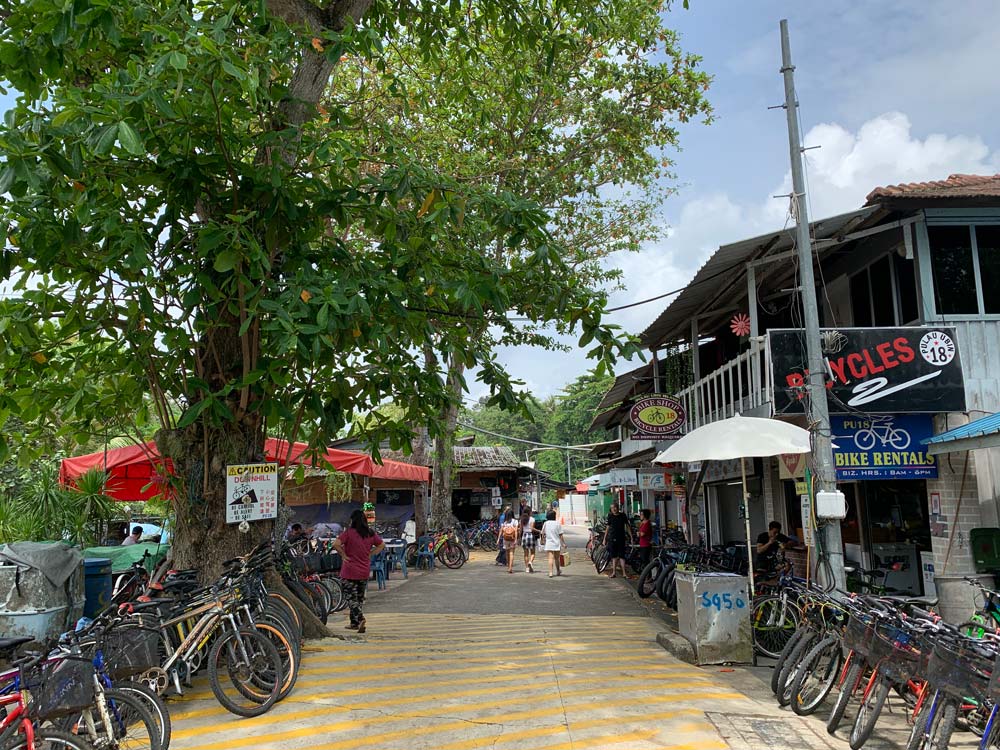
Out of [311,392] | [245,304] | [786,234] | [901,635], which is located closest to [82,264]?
[245,304]

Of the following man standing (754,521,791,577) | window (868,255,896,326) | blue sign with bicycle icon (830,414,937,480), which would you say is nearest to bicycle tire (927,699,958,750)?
blue sign with bicycle icon (830,414,937,480)

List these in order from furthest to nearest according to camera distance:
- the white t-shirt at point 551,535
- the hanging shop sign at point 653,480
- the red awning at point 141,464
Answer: the hanging shop sign at point 653,480
the white t-shirt at point 551,535
the red awning at point 141,464

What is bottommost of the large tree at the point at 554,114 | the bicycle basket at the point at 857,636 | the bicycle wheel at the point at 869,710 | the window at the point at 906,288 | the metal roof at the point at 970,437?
the bicycle wheel at the point at 869,710

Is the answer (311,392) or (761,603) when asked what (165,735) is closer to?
(311,392)

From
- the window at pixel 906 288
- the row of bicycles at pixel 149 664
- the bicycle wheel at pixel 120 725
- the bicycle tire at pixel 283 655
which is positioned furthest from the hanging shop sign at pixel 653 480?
the bicycle wheel at pixel 120 725

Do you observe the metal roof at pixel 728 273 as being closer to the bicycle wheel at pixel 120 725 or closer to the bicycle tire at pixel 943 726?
the bicycle tire at pixel 943 726

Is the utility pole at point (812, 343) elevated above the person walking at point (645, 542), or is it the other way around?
the utility pole at point (812, 343)

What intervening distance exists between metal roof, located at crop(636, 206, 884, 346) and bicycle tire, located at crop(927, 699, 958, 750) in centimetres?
625

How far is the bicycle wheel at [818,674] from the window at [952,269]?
5.60 meters

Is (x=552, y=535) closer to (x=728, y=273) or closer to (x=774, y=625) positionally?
(x=728, y=273)

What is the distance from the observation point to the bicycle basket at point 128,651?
486 centimetres

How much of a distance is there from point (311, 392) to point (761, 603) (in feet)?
17.7

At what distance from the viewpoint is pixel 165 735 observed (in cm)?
468

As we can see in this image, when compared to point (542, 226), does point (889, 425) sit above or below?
below
